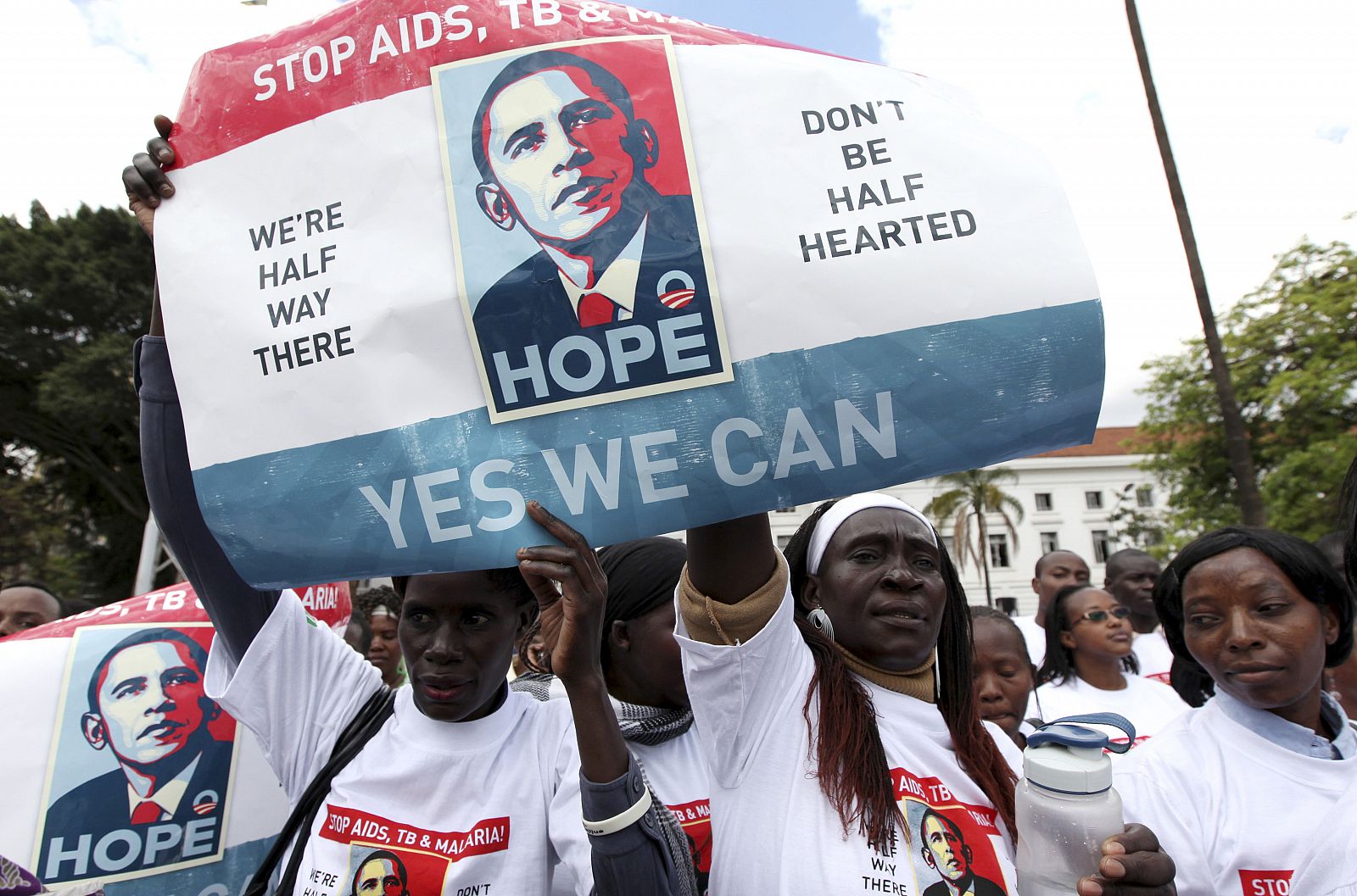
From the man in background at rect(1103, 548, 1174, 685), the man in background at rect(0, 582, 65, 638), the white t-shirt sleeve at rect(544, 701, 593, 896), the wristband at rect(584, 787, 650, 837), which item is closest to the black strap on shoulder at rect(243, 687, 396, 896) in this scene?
the white t-shirt sleeve at rect(544, 701, 593, 896)

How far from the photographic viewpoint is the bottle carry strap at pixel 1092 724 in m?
1.40

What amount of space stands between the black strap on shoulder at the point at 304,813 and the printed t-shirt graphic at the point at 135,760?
20.9 inches

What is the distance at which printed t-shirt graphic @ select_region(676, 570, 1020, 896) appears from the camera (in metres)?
1.58

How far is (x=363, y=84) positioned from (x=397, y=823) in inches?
53.7

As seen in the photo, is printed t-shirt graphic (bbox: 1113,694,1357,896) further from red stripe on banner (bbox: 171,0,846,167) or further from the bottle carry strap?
red stripe on banner (bbox: 171,0,846,167)

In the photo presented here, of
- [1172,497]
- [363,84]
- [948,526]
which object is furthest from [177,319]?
[948,526]

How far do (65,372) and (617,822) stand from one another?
19381 mm

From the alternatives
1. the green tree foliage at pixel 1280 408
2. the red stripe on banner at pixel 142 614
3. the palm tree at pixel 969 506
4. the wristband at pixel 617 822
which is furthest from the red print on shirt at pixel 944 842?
the palm tree at pixel 969 506

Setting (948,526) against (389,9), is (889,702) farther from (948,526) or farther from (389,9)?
(948,526)

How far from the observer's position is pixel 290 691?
1.90m

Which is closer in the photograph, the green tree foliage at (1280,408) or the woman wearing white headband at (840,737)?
the woman wearing white headband at (840,737)

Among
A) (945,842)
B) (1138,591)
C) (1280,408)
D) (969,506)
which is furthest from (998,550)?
(945,842)

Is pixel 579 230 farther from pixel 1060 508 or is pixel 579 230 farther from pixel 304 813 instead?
pixel 1060 508

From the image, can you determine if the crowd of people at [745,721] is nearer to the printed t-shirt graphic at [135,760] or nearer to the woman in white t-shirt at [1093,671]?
the printed t-shirt graphic at [135,760]
